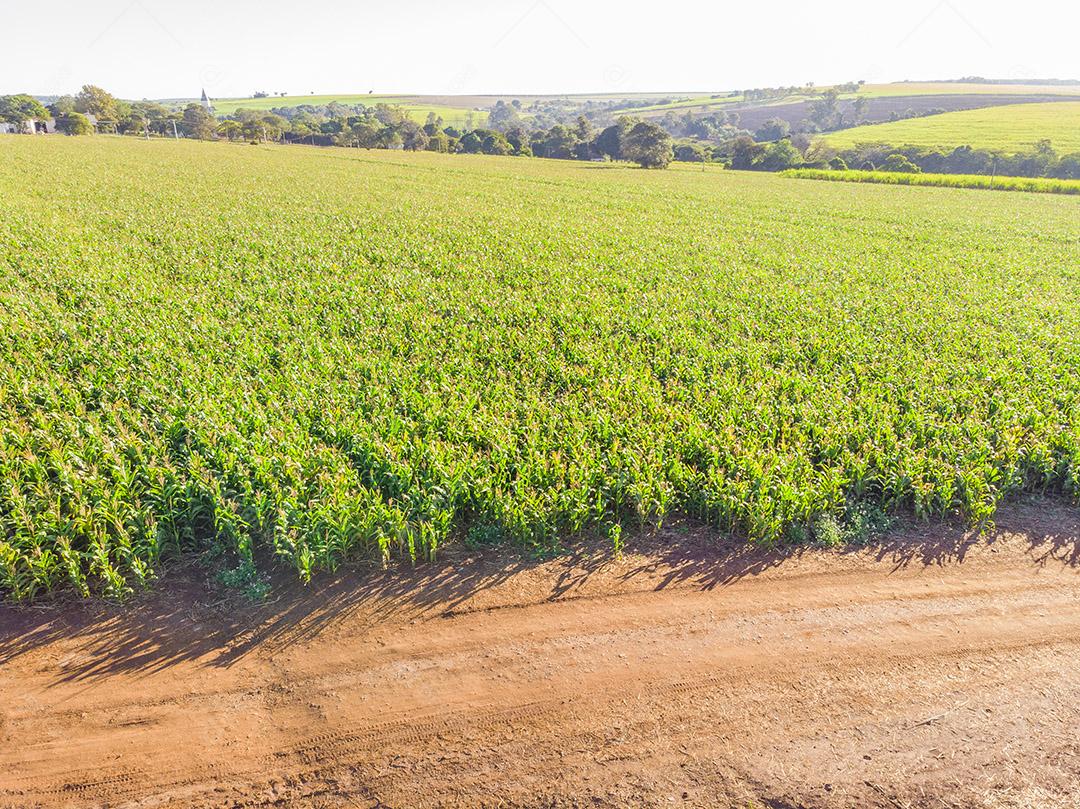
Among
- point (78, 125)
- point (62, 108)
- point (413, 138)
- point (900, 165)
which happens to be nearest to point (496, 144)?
point (413, 138)

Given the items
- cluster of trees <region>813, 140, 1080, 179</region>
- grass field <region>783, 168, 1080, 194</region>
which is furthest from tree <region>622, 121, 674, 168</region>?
cluster of trees <region>813, 140, 1080, 179</region>

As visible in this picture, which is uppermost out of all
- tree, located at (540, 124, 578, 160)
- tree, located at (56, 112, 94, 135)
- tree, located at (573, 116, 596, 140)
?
tree, located at (56, 112, 94, 135)

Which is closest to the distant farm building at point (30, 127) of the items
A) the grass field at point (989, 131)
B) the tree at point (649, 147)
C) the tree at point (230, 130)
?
the tree at point (230, 130)

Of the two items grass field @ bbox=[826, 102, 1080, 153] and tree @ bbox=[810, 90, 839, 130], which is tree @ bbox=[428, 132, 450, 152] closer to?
grass field @ bbox=[826, 102, 1080, 153]

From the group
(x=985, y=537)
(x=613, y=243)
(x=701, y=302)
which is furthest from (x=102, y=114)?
(x=985, y=537)

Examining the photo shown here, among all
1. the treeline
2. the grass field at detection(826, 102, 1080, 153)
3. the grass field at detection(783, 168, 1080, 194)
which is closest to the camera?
the grass field at detection(783, 168, 1080, 194)

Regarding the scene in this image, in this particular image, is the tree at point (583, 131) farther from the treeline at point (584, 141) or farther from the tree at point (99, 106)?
the tree at point (99, 106)

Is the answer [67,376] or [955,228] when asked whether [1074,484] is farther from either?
[955,228]
